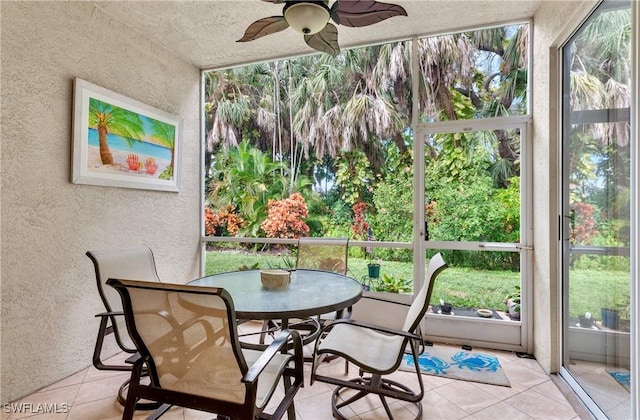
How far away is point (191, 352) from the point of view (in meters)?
1.27

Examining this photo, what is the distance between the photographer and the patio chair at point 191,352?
3.90ft

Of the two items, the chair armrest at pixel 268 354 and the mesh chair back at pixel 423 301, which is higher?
the mesh chair back at pixel 423 301

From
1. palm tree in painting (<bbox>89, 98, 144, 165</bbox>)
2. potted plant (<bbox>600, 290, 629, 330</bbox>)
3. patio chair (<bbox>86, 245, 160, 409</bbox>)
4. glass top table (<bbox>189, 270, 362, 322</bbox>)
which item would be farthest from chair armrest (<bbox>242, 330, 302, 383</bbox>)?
palm tree in painting (<bbox>89, 98, 144, 165</bbox>)

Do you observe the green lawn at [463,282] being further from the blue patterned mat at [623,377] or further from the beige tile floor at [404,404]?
the blue patterned mat at [623,377]

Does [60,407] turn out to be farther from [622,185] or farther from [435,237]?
[622,185]

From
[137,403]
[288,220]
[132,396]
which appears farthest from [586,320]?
[137,403]

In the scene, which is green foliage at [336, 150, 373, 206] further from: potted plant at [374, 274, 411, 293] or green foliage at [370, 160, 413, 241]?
potted plant at [374, 274, 411, 293]

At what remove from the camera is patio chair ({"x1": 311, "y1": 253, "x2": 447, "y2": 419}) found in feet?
5.53

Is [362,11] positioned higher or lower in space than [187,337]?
higher

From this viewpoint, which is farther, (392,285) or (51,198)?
(392,285)

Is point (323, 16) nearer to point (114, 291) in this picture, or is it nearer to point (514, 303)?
point (114, 291)

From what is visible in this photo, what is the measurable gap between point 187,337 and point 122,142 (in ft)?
7.67

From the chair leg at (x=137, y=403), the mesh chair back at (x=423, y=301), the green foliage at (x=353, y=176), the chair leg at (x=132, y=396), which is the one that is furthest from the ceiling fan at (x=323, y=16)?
the chair leg at (x=137, y=403)

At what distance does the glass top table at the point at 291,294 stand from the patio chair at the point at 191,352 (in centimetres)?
26
